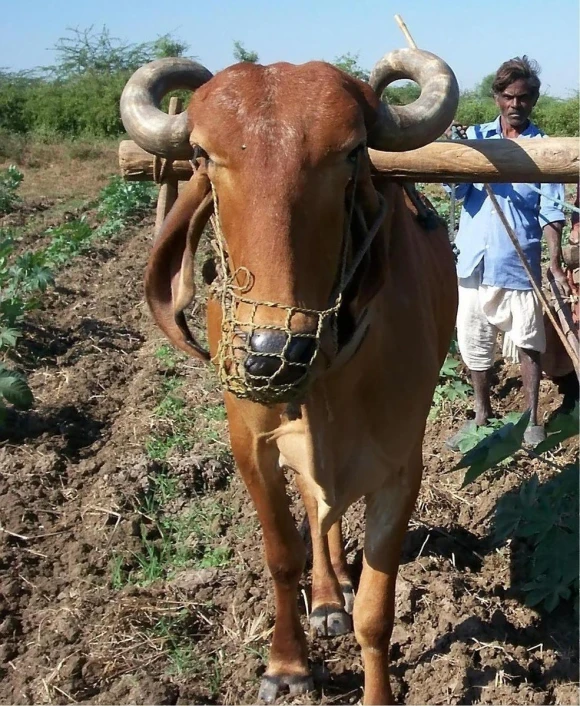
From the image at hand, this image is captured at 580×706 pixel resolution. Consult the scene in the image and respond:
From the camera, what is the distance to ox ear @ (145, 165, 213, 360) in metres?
2.47

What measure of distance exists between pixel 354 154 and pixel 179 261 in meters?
A: 0.77

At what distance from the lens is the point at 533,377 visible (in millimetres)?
5355

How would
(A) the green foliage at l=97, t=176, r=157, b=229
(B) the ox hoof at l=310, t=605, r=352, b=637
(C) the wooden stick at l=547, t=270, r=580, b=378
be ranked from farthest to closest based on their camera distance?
(A) the green foliage at l=97, t=176, r=157, b=229 < (C) the wooden stick at l=547, t=270, r=580, b=378 < (B) the ox hoof at l=310, t=605, r=352, b=637

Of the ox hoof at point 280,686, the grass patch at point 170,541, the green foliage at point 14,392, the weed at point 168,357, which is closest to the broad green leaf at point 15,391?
the green foliage at point 14,392

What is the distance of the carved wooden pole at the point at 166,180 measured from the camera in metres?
2.91

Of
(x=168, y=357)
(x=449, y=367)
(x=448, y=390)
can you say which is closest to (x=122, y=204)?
(x=168, y=357)

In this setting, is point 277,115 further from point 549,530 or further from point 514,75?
point 514,75

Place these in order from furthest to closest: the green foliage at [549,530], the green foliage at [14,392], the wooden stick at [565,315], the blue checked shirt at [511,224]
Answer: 1. the green foliage at [14,392]
2. the blue checked shirt at [511,224]
3. the wooden stick at [565,315]
4. the green foliage at [549,530]

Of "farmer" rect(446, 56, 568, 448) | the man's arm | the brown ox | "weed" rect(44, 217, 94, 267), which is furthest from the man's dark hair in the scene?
"weed" rect(44, 217, 94, 267)

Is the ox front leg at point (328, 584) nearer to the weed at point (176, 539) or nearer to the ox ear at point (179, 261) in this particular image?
the weed at point (176, 539)

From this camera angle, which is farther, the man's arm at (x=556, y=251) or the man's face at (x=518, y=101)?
the man's arm at (x=556, y=251)

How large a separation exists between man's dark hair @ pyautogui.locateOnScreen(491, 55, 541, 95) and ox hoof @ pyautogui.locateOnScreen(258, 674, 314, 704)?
3640 mm

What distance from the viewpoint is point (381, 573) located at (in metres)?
3.16

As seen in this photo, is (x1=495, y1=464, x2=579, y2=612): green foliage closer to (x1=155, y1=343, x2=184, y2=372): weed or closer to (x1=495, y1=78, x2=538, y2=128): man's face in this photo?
(x1=495, y1=78, x2=538, y2=128): man's face
